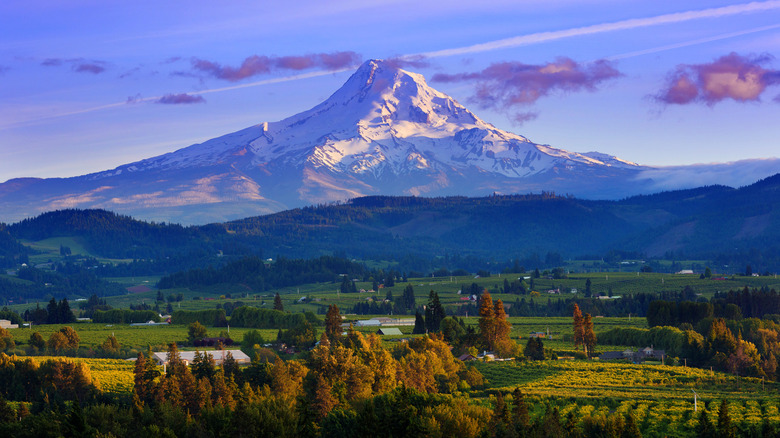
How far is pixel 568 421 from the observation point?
249 feet

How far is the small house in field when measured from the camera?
470 ft

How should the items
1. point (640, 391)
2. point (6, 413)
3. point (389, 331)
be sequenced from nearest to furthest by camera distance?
1. point (6, 413)
2. point (640, 391)
3. point (389, 331)

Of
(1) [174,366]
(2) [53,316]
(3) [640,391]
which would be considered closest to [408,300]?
(2) [53,316]

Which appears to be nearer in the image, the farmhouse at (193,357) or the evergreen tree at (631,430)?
the evergreen tree at (631,430)

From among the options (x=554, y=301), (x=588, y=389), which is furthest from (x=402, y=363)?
(x=554, y=301)

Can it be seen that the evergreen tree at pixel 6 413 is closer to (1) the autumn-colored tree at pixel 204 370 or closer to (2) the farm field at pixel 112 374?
(2) the farm field at pixel 112 374

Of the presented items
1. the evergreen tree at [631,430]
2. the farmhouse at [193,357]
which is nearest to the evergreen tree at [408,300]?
the farmhouse at [193,357]

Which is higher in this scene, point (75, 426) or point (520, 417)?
point (75, 426)

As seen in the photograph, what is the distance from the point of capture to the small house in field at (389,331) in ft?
470

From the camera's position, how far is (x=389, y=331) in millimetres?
147500

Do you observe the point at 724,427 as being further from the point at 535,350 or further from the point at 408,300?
the point at 408,300

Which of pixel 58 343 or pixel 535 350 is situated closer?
pixel 535 350

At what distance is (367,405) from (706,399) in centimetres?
3190

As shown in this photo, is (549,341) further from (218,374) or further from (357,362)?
(218,374)
